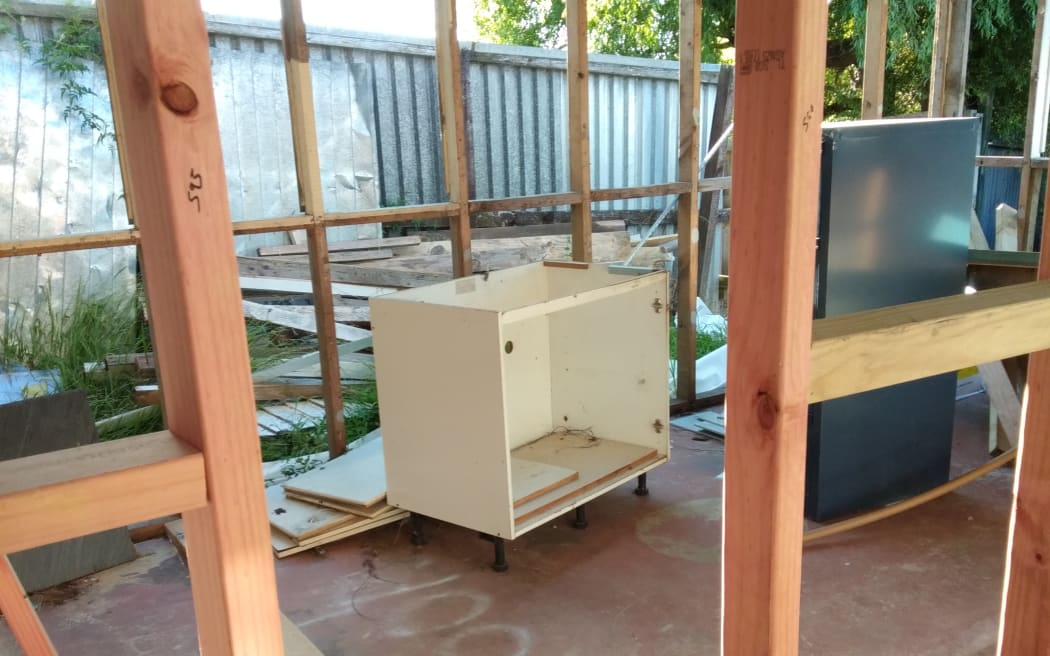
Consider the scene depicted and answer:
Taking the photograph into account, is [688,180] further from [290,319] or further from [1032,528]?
[1032,528]

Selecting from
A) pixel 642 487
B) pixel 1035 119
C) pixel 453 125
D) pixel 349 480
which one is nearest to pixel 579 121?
pixel 453 125

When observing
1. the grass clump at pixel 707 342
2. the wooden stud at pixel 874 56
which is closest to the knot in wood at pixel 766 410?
the wooden stud at pixel 874 56

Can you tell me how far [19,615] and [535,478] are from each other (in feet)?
7.18

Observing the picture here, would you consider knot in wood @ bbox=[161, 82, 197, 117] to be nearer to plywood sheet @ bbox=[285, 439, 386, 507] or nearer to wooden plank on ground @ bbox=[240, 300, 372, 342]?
plywood sheet @ bbox=[285, 439, 386, 507]

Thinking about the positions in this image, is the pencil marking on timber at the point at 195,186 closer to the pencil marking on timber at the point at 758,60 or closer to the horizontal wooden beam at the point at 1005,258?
the pencil marking on timber at the point at 758,60

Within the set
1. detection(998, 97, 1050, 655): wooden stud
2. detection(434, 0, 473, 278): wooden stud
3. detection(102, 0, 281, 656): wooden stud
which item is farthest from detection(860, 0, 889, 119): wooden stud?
detection(102, 0, 281, 656): wooden stud

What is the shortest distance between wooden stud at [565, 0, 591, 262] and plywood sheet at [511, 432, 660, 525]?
88 cm

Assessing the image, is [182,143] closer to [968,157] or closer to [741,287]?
[741,287]

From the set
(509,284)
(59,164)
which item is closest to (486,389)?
(509,284)

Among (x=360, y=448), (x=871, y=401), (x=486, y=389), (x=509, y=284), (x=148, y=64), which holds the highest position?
(x=148, y=64)

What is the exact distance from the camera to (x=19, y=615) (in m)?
0.90

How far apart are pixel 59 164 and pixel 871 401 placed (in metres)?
4.29

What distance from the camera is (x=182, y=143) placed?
597 mm

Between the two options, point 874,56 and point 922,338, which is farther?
point 874,56
